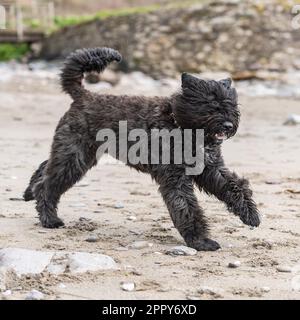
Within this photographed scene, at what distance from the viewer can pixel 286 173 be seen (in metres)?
9.65

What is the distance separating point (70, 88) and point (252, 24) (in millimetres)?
13601

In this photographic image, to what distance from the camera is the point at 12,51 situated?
23.6 meters

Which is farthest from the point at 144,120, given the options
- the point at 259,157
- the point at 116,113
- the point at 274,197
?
the point at 259,157

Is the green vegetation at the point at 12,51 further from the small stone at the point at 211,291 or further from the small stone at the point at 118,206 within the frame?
the small stone at the point at 211,291

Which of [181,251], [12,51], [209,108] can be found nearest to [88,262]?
[181,251]

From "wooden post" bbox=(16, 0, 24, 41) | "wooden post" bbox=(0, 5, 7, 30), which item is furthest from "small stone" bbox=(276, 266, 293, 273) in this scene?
"wooden post" bbox=(0, 5, 7, 30)

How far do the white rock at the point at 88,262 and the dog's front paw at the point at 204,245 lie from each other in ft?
2.63

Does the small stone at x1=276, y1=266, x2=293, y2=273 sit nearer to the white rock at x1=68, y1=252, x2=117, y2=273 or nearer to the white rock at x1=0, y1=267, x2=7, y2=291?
the white rock at x1=68, y1=252, x2=117, y2=273

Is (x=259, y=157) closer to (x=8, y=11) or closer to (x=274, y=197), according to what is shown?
(x=274, y=197)

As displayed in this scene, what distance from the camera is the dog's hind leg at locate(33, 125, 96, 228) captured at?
7.00 m

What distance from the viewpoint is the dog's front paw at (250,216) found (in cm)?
653

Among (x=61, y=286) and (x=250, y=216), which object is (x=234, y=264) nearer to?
(x=250, y=216)

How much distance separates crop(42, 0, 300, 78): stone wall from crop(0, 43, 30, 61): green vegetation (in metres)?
3.87
